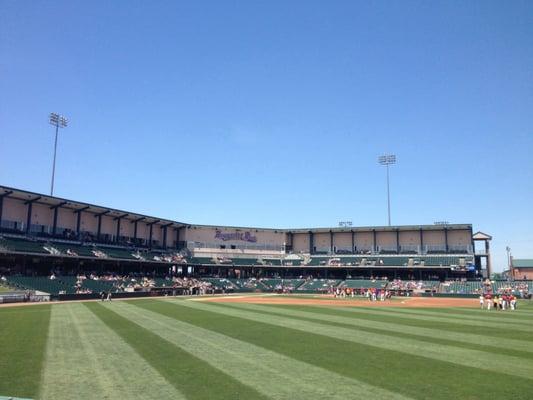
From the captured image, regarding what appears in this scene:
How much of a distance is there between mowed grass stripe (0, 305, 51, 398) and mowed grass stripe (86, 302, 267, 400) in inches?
117

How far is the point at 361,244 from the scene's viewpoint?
8581cm

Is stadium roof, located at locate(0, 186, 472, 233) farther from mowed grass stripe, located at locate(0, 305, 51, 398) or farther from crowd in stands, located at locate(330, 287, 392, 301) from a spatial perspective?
mowed grass stripe, located at locate(0, 305, 51, 398)

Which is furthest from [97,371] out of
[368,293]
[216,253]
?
[216,253]

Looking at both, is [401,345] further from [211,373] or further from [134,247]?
[134,247]

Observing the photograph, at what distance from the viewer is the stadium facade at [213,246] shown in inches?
2248

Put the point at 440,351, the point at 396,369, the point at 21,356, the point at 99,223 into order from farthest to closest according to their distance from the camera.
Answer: the point at 99,223, the point at 440,351, the point at 21,356, the point at 396,369

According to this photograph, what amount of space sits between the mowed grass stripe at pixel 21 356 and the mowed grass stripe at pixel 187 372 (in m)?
2.97

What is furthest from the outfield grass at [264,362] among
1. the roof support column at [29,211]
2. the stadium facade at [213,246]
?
the roof support column at [29,211]

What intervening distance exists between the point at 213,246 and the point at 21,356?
72.7 m

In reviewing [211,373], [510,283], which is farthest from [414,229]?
[211,373]

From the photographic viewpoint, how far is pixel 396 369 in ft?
39.0

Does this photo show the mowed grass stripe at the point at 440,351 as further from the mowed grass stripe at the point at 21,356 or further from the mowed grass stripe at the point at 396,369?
the mowed grass stripe at the point at 21,356

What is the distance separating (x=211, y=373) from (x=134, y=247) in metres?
66.9

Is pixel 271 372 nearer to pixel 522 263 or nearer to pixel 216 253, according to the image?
pixel 216 253
